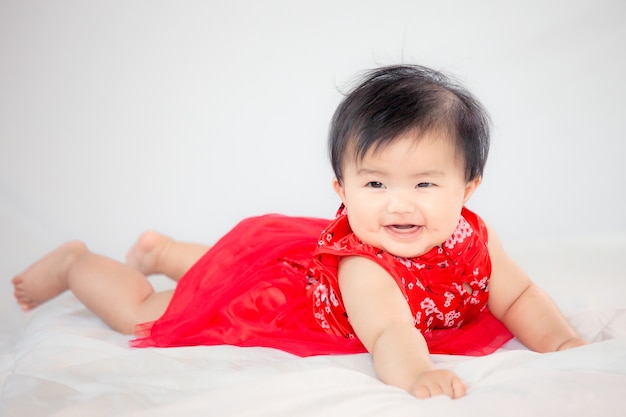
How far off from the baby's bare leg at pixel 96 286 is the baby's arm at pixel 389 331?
0.48 m

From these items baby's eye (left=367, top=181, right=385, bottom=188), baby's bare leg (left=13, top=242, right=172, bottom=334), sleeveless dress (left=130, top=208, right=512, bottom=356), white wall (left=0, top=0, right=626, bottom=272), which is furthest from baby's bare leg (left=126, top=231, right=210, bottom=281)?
baby's eye (left=367, top=181, right=385, bottom=188)

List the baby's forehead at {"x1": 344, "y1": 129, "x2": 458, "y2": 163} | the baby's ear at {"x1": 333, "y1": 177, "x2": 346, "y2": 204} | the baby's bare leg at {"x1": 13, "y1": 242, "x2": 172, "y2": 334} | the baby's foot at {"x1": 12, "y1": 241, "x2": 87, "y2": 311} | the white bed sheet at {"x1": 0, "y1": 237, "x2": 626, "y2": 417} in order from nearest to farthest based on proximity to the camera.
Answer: the white bed sheet at {"x1": 0, "y1": 237, "x2": 626, "y2": 417}
the baby's forehead at {"x1": 344, "y1": 129, "x2": 458, "y2": 163}
the baby's ear at {"x1": 333, "y1": 177, "x2": 346, "y2": 204}
the baby's bare leg at {"x1": 13, "y1": 242, "x2": 172, "y2": 334}
the baby's foot at {"x1": 12, "y1": 241, "x2": 87, "y2": 311}

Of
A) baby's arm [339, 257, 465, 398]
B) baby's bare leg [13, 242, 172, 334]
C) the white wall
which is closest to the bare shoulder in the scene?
baby's arm [339, 257, 465, 398]

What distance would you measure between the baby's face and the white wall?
108 cm

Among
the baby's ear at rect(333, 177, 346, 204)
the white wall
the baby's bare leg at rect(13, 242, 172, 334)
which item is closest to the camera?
the baby's ear at rect(333, 177, 346, 204)

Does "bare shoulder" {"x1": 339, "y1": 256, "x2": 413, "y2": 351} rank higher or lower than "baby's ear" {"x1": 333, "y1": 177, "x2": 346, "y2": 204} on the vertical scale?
lower

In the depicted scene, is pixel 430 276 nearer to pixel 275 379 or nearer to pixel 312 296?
pixel 312 296

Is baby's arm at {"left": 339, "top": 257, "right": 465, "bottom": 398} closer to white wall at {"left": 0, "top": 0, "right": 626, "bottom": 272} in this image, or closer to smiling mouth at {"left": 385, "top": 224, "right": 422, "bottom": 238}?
smiling mouth at {"left": 385, "top": 224, "right": 422, "bottom": 238}

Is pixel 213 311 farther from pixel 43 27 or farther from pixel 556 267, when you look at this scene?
pixel 43 27

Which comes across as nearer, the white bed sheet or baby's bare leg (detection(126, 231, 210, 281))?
the white bed sheet

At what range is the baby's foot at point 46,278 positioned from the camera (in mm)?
1815

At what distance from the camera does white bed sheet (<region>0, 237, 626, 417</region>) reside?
3.41 feet

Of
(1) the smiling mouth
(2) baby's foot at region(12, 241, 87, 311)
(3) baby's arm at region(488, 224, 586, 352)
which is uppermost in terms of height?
(1) the smiling mouth

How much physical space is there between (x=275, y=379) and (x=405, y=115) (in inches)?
18.0
